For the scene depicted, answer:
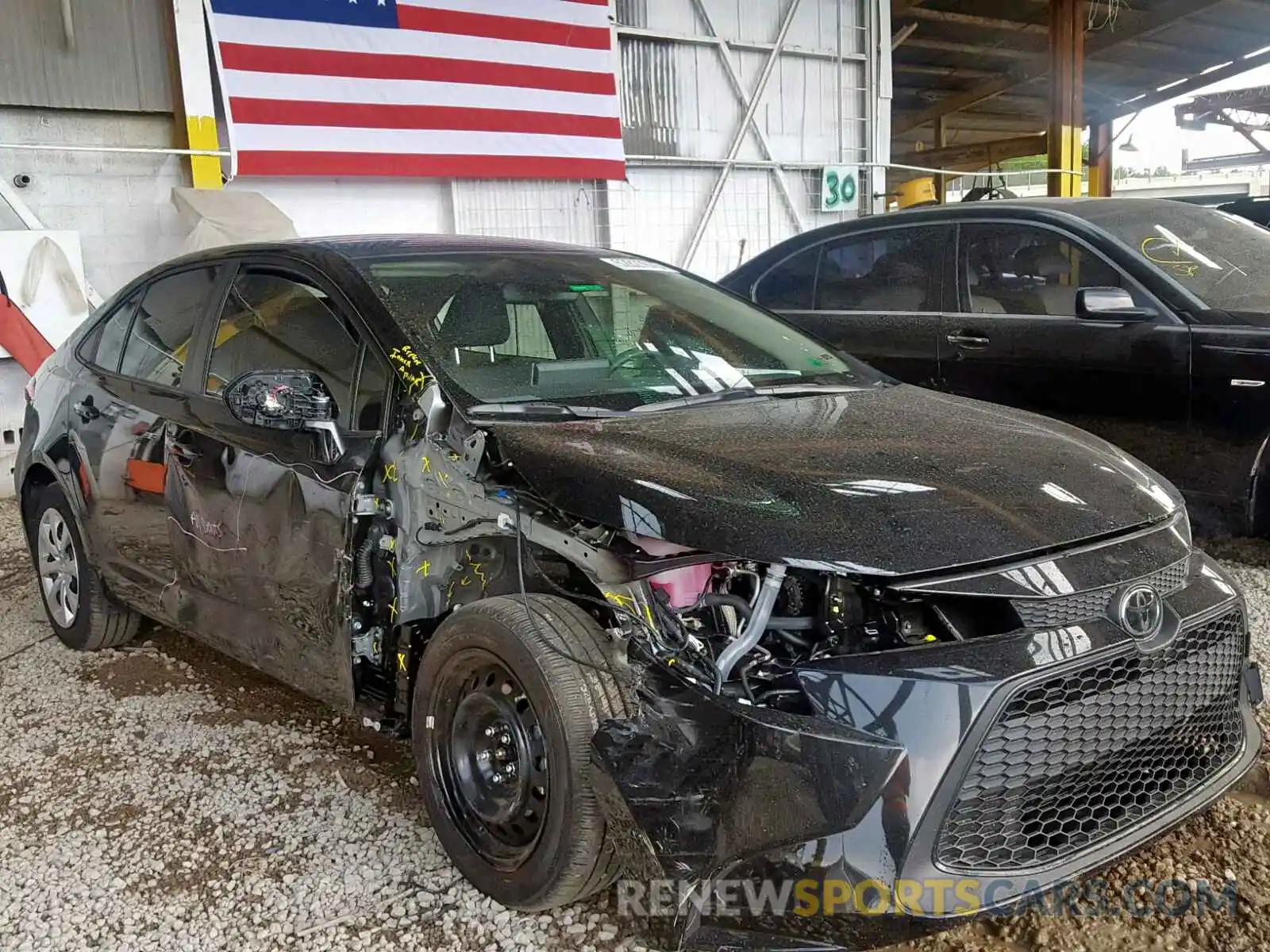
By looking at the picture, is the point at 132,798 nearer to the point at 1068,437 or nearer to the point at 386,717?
the point at 386,717

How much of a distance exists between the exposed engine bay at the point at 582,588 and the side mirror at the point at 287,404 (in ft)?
0.59

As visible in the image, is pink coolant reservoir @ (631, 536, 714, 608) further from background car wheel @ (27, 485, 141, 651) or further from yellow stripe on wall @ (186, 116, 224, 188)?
yellow stripe on wall @ (186, 116, 224, 188)

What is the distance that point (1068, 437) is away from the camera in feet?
8.50

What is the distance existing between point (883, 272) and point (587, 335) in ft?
9.03

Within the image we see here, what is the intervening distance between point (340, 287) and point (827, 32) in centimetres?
927

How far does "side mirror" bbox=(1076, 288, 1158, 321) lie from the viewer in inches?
170

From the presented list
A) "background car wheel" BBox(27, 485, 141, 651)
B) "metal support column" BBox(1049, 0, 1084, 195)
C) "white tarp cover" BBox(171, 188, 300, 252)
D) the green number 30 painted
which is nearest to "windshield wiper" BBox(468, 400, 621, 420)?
"background car wheel" BBox(27, 485, 141, 651)

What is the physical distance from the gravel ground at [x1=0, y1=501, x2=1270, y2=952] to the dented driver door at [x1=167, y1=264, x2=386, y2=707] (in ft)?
1.07

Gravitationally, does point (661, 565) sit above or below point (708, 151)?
below

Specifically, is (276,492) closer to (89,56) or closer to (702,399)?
(702,399)

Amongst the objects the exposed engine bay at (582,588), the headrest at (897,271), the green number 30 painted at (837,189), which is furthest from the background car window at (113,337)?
the green number 30 painted at (837,189)

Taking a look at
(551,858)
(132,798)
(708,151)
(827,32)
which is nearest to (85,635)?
(132,798)

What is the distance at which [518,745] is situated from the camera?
2.28 metres

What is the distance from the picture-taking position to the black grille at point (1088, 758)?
184 cm
